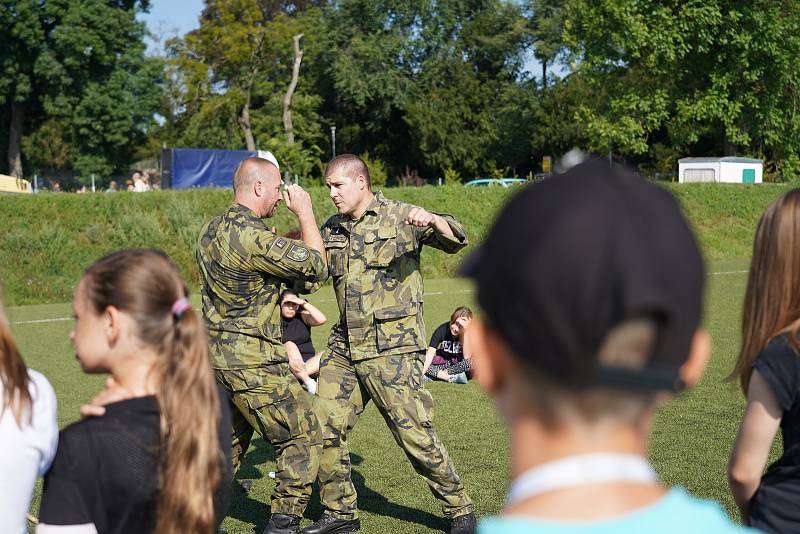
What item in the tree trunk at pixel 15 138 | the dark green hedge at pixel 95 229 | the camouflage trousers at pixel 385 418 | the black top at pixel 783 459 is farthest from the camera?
the tree trunk at pixel 15 138

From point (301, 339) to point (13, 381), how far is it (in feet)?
22.7

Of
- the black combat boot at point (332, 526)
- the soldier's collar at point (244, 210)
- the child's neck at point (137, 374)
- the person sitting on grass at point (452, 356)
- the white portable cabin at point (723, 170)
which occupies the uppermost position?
the white portable cabin at point (723, 170)

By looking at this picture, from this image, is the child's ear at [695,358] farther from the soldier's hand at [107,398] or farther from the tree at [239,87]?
the tree at [239,87]

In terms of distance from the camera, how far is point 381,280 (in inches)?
251

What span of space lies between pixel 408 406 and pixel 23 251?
18.7 m

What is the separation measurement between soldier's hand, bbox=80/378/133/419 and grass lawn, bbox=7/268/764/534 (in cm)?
187

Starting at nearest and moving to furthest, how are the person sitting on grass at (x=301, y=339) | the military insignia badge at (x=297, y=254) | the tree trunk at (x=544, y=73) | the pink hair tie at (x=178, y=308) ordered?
the pink hair tie at (x=178, y=308), the military insignia badge at (x=297, y=254), the person sitting on grass at (x=301, y=339), the tree trunk at (x=544, y=73)

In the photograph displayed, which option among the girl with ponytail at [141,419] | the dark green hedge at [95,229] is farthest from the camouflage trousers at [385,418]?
the dark green hedge at [95,229]

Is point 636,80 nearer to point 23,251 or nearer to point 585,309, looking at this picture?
point 23,251

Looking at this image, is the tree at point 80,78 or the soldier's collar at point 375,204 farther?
the tree at point 80,78

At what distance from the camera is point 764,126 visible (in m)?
40.6

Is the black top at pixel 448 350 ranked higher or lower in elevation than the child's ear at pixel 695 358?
lower

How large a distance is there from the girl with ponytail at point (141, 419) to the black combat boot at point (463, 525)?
11.7 feet

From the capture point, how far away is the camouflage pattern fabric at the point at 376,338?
20.4 feet
